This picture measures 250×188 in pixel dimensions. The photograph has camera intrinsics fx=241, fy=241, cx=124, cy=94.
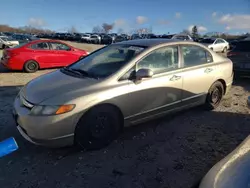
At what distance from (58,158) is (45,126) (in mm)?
583

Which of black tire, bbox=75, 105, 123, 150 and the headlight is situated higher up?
the headlight

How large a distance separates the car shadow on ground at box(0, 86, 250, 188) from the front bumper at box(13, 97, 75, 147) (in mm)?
328

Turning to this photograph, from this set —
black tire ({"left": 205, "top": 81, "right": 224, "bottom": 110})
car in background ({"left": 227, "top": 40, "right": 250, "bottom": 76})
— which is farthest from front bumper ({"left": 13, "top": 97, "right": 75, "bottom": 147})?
car in background ({"left": 227, "top": 40, "right": 250, "bottom": 76})

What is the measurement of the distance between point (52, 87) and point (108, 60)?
46.0 inches

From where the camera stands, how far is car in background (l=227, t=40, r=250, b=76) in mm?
7650

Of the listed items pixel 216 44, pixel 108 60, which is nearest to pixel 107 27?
pixel 216 44

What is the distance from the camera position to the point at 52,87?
3480 millimetres

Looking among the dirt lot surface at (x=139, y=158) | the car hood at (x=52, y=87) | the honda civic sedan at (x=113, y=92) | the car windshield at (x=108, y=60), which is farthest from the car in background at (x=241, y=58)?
the car hood at (x=52, y=87)

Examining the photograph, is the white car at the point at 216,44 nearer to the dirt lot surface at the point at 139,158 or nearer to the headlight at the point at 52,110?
the dirt lot surface at the point at 139,158

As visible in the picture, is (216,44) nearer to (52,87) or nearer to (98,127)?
(98,127)

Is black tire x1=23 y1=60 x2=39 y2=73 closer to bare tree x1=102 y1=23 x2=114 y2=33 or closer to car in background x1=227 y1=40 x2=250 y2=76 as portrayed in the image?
car in background x1=227 y1=40 x2=250 y2=76

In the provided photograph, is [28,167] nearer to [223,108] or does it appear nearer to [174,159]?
[174,159]

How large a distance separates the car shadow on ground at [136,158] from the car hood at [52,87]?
83 centimetres

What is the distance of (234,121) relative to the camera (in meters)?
4.68
